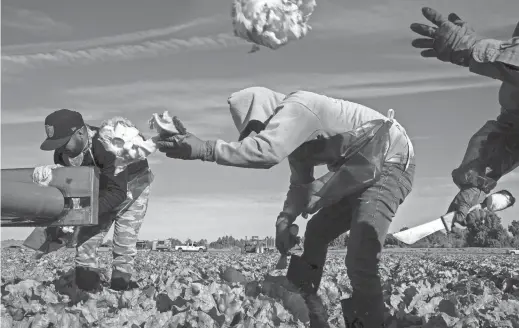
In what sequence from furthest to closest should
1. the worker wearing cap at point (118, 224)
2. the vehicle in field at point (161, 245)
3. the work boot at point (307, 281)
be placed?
the vehicle in field at point (161, 245)
the worker wearing cap at point (118, 224)
the work boot at point (307, 281)

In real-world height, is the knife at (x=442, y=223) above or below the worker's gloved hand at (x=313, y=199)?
below

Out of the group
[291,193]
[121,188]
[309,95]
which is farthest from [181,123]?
[121,188]

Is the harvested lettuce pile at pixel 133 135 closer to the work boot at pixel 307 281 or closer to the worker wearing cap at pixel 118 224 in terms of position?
the worker wearing cap at pixel 118 224

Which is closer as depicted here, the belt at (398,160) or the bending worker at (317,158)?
the bending worker at (317,158)

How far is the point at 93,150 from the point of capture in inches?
188

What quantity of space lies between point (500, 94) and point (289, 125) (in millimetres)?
1201

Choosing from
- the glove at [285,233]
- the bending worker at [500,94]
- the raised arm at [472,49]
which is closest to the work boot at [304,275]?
the glove at [285,233]

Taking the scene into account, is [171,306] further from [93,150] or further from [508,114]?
[508,114]

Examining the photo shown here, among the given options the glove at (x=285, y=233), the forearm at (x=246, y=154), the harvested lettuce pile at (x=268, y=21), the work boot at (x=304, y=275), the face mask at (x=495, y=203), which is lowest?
the work boot at (x=304, y=275)

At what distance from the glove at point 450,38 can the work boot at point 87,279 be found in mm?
3537

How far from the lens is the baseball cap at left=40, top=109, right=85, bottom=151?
176 inches

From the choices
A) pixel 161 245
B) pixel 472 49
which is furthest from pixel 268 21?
pixel 161 245

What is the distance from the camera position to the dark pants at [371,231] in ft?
11.9

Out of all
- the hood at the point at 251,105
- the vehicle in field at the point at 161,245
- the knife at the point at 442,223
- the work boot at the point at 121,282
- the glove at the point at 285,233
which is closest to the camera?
the knife at the point at 442,223
